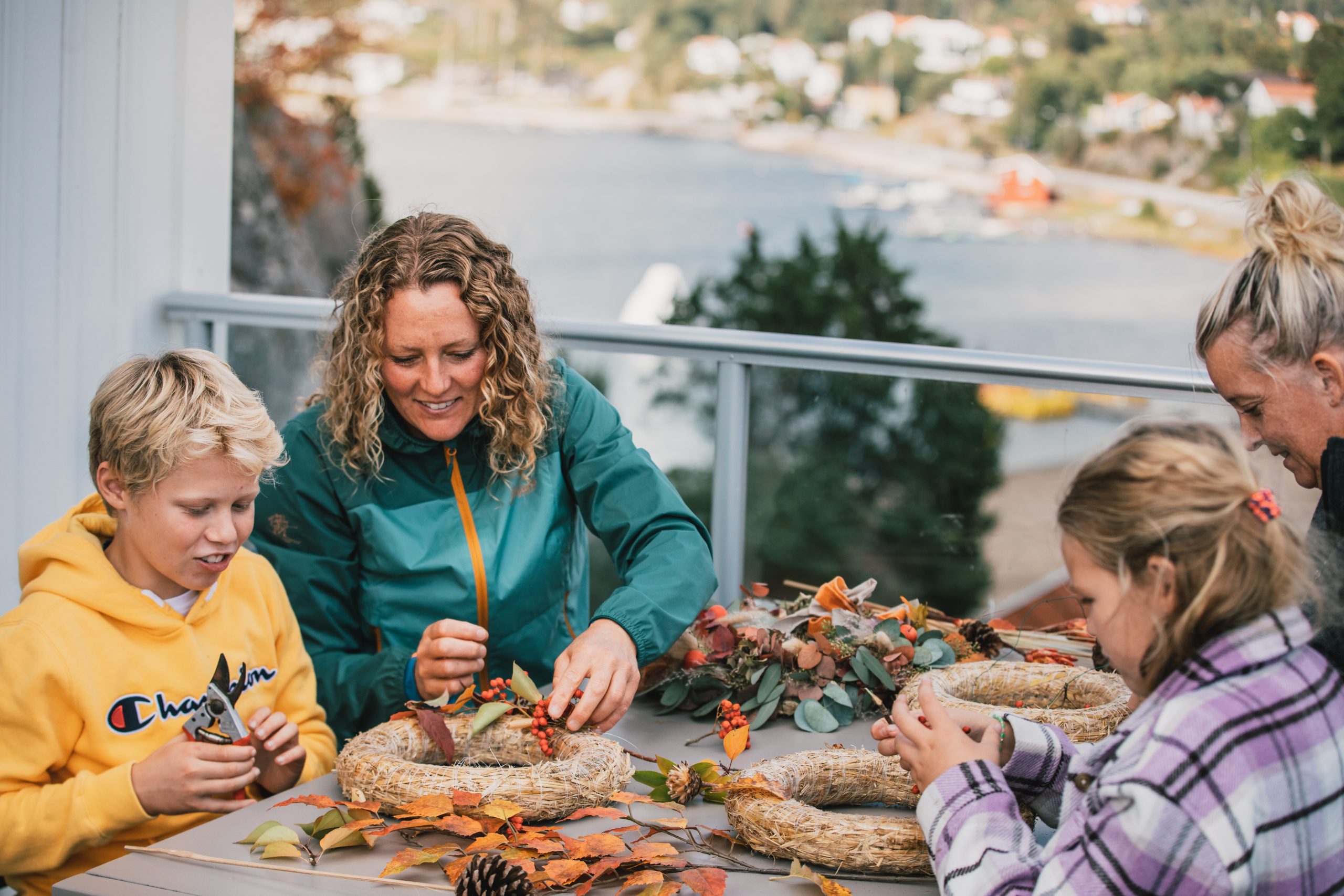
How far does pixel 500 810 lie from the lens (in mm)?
1328

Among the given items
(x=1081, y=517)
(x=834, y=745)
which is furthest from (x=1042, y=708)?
(x=1081, y=517)

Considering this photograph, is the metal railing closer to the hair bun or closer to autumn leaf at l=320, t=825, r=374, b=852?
the hair bun

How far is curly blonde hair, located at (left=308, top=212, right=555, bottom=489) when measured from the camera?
188 centimetres

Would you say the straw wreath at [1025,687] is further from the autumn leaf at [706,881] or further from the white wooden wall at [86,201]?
the white wooden wall at [86,201]

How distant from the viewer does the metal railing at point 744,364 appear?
2348 mm

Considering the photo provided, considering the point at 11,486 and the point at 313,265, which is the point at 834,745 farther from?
the point at 313,265

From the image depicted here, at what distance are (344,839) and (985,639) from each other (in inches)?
47.6

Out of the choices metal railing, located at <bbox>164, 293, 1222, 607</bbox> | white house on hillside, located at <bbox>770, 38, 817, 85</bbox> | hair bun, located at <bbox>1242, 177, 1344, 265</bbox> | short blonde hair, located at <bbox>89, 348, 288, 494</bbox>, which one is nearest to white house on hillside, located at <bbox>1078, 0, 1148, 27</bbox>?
white house on hillside, located at <bbox>770, 38, 817, 85</bbox>

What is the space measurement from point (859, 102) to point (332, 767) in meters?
8.67

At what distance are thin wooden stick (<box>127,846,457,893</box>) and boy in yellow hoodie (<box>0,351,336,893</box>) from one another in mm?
176

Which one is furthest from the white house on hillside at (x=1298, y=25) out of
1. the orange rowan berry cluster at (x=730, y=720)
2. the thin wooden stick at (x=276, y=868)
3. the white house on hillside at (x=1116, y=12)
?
the thin wooden stick at (x=276, y=868)

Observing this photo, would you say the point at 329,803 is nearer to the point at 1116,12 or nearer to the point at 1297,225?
the point at 1297,225

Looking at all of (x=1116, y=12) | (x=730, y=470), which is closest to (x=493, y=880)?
(x=730, y=470)

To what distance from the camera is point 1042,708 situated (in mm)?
1799
